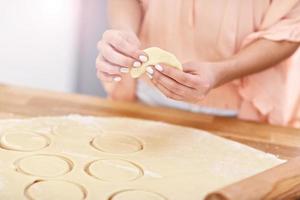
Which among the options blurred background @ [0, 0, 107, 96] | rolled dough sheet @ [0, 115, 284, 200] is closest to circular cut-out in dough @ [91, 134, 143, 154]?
rolled dough sheet @ [0, 115, 284, 200]

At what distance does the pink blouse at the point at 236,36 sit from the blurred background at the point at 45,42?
49cm

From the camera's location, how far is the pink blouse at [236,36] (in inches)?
38.0

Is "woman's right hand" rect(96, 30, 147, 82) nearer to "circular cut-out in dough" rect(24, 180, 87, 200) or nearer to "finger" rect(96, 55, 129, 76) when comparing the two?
"finger" rect(96, 55, 129, 76)

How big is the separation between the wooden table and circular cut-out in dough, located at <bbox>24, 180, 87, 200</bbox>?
10.3 inches

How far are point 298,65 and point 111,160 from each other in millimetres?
409

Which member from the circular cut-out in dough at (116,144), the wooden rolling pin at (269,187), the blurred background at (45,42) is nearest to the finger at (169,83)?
the circular cut-out in dough at (116,144)

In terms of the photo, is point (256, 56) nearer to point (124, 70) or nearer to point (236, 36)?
point (236, 36)

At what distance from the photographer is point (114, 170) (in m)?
0.81

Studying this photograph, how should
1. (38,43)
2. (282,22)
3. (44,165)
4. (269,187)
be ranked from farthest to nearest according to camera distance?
(38,43)
(282,22)
(44,165)
(269,187)

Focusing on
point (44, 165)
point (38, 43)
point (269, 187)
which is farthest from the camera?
point (38, 43)

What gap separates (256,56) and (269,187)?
379mm

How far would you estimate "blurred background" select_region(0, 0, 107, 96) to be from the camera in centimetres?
149

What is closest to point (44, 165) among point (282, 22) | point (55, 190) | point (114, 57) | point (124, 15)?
point (55, 190)

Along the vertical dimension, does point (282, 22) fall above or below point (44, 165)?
above
